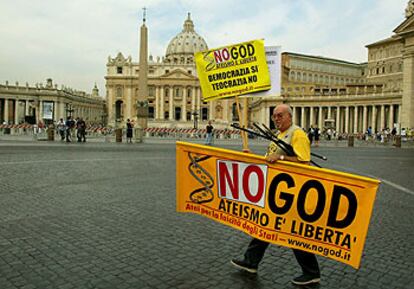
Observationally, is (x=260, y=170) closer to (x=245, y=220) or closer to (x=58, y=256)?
(x=245, y=220)

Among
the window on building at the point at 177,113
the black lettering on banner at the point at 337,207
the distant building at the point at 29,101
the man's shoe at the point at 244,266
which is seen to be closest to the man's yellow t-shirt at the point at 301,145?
the black lettering on banner at the point at 337,207

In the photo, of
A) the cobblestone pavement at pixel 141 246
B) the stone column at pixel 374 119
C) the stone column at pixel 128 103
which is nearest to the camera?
the cobblestone pavement at pixel 141 246

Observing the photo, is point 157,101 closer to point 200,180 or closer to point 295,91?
point 295,91

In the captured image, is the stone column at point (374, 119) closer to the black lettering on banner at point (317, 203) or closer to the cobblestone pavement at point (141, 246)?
the cobblestone pavement at point (141, 246)

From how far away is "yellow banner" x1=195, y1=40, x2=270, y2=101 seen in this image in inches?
216

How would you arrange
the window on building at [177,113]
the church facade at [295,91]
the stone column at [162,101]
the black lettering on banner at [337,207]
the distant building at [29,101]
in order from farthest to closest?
the window on building at [177,113] → the stone column at [162,101] → the distant building at [29,101] → the church facade at [295,91] → the black lettering on banner at [337,207]

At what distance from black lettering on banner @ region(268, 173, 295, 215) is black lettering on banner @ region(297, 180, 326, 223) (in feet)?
0.32

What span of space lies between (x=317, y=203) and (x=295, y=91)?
92.0 meters

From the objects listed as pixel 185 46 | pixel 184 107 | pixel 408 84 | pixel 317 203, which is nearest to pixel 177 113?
pixel 184 107

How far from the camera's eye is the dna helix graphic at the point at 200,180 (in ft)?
15.2

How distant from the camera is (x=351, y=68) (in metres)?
110

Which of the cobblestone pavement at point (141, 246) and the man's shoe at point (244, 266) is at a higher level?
the man's shoe at point (244, 266)

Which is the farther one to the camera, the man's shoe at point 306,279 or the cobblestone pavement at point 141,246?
the cobblestone pavement at point 141,246

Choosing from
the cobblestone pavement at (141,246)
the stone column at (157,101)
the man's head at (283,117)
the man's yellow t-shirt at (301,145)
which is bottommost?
the cobblestone pavement at (141,246)
